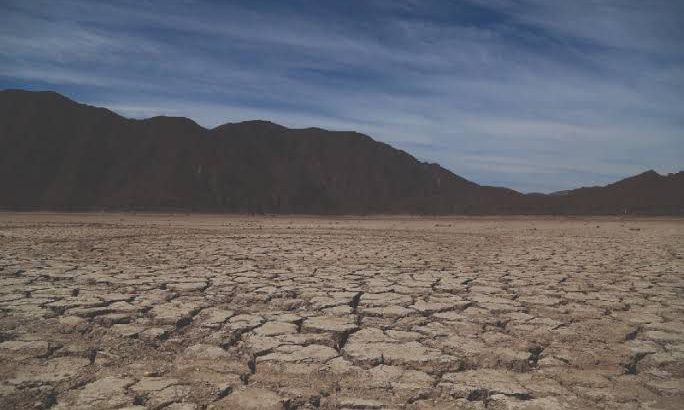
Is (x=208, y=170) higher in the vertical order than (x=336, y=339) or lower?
higher

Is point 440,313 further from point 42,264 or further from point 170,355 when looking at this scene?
point 42,264

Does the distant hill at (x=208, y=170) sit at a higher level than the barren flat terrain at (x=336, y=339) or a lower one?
higher

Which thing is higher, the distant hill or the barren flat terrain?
the distant hill

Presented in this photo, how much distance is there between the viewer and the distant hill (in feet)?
129

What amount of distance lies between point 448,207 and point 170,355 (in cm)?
3615

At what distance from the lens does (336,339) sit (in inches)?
88.4

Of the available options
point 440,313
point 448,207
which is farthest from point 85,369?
point 448,207

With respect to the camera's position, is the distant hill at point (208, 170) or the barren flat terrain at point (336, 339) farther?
the distant hill at point (208, 170)

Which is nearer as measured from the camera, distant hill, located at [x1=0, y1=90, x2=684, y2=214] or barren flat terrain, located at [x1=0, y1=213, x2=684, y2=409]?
barren flat terrain, located at [x1=0, y1=213, x2=684, y2=409]

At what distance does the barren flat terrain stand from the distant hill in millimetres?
31105

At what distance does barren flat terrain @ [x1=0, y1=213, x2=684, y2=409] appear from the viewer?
5.35ft

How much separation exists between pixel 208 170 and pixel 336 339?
45243 millimetres

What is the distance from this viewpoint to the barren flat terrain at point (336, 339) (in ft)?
5.35

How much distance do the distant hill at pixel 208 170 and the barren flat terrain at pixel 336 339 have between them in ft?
102
